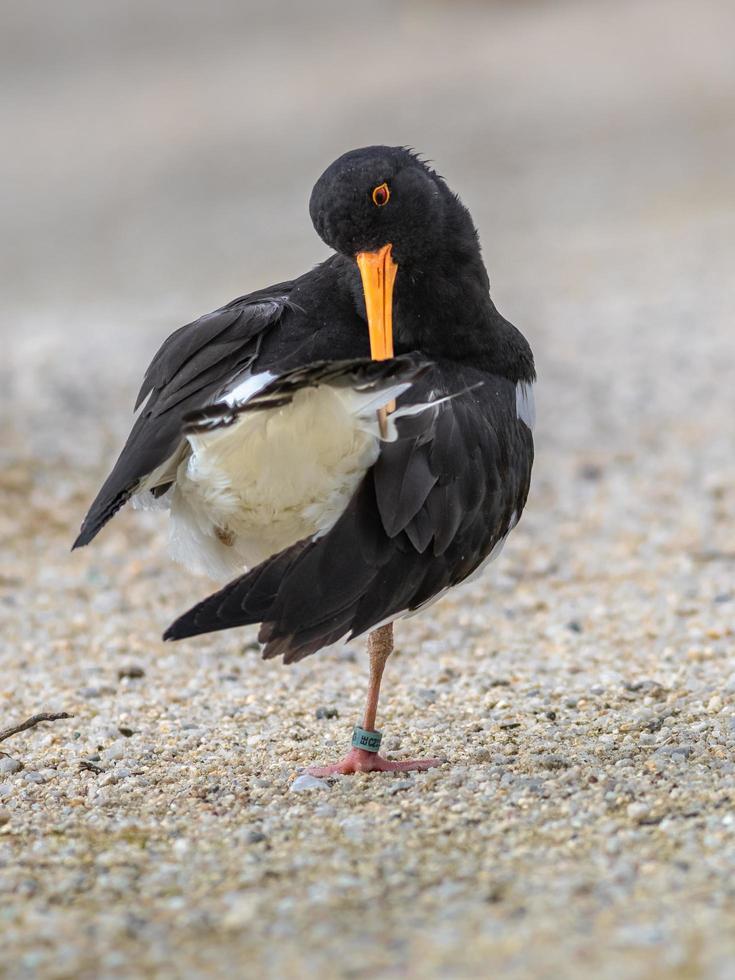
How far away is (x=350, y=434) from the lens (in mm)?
4035

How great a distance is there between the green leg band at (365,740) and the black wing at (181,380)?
118 centimetres

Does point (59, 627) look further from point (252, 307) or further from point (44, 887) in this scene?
point (44, 887)

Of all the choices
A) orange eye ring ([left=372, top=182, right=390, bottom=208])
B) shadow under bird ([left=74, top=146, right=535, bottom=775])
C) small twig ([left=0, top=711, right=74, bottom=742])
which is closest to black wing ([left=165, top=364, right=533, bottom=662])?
shadow under bird ([left=74, top=146, right=535, bottom=775])

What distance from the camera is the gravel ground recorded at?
3.11 meters

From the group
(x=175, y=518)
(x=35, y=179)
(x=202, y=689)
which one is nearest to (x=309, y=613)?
(x=175, y=518)

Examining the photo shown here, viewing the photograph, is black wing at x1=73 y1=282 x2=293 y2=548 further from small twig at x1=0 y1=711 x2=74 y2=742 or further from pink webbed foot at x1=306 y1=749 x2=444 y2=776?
pink webbed foot at x1=306 y1=749 x2=444 y2=776

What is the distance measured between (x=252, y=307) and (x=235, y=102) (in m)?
24.9

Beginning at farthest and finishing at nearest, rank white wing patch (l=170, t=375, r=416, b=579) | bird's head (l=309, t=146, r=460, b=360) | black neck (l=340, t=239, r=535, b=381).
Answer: black neck (l=340, t=239, r=535, b=381) < bird's head (l=309, t=146, r=460, b=360) < white wing patch (l=170, t=375, r=416, b=579)

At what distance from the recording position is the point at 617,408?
420 inches

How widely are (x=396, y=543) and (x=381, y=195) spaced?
53.7 inches

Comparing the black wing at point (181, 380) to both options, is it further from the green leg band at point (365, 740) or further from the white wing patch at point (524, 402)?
the green leg band at point (365, 740)

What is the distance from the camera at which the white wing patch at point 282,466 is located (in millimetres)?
3945

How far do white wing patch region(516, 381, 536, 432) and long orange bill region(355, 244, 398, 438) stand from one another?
60 centimetres

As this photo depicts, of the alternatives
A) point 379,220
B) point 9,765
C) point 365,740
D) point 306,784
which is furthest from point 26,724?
point 379,220
